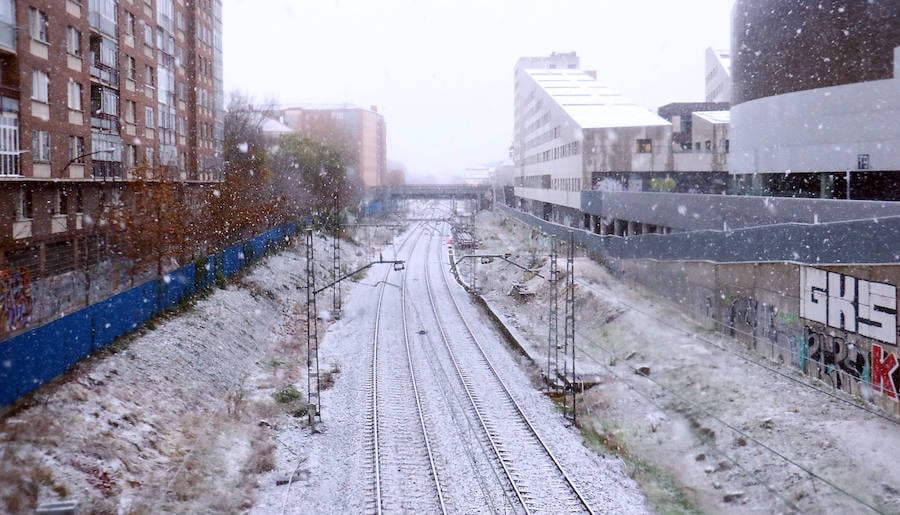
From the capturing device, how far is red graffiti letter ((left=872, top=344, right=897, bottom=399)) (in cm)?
1418

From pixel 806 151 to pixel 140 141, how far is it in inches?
1172

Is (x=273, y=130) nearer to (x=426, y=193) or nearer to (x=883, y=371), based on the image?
(x=426, y=193)

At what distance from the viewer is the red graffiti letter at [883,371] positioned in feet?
46.5

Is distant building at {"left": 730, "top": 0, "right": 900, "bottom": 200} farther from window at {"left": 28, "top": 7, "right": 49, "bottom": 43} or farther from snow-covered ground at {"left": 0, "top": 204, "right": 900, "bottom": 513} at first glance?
window at {"left": 28, "top": 7, "right": 49, "bottom": 43}

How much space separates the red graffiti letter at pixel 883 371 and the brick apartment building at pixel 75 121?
59.6 feet

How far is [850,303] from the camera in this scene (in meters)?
15.4

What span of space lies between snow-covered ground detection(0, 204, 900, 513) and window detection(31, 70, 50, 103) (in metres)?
9.39

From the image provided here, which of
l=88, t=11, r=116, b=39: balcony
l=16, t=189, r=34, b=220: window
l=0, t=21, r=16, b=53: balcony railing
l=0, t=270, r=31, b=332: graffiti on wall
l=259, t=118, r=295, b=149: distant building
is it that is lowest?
l=0, t=270, r=31, b=332: graffiti on wall

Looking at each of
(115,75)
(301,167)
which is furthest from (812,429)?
(301,167)

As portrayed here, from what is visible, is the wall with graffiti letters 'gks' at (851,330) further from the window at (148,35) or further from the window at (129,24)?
the window at (148,35)

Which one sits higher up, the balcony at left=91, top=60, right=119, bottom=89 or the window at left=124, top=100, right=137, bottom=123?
the balcony at left=91, top=60, right=119, bottom=89

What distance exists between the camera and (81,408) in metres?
14.5

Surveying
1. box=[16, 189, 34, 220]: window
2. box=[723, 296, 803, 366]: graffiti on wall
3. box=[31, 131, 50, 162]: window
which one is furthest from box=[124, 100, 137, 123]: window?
box=[723, 296, 803, 366]: graffiti on wall

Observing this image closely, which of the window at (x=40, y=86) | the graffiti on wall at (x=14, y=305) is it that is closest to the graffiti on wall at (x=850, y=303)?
the graffiti on wall at (x=14, y=305)
